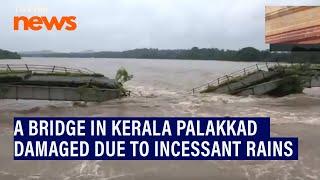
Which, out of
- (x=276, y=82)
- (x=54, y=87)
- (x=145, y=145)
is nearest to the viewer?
(x=145, y=145)

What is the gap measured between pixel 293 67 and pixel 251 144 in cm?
3002

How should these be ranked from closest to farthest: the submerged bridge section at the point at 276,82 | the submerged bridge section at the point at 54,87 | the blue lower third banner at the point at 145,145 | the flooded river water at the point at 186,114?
1. the flooded river water at the point at 186,114
2. the blue lower third banner at the point at 145,145
3. the submerged bridge section at the point at 54,87
4. the submerged bridge section at the point at 276,82

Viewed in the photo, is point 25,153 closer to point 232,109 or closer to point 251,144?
A: point 251,144

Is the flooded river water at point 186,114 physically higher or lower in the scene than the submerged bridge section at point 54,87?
lower

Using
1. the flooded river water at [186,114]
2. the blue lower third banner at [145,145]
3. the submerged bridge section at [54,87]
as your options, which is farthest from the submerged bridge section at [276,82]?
the blue lower third banner at [145,145]

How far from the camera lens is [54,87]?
123ft

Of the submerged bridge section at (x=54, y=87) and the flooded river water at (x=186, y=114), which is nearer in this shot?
the flooded river water at (x=186, y=114)

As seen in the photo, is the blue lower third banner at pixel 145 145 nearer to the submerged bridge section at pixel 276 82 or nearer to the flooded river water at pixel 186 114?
the flooded river water at pixel 186 114

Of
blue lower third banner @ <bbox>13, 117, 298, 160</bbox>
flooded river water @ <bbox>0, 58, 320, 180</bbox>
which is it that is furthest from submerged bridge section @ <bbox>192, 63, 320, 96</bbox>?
blue lower third banner @ <bbox>13, 117, 298, 160</bbox>

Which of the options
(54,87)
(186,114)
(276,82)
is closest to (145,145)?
(186,114)

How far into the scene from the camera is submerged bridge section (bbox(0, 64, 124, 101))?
36.9 m

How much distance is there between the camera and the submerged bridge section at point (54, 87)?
36.9 metres

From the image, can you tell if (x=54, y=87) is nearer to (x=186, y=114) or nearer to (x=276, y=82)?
(x=186, y=114)

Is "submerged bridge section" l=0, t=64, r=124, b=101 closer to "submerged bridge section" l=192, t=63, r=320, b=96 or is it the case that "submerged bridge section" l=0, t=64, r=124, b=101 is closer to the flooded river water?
the flooded river water
